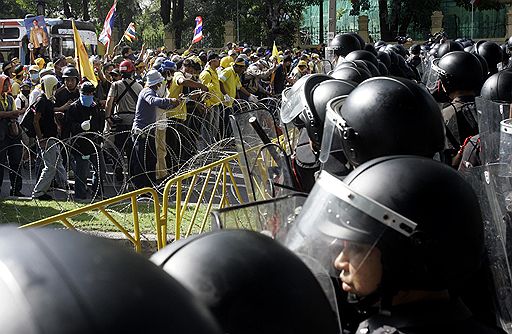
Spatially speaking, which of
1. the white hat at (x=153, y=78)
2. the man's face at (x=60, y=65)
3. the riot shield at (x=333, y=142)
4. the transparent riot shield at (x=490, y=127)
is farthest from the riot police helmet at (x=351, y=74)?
the man's face at (x=60, y=65)

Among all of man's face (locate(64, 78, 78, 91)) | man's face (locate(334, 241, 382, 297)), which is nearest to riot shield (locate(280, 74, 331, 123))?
man's face (locate(334, 241, 382, 297))

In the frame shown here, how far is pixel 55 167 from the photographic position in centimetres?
941

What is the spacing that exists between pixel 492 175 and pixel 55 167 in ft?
21.1

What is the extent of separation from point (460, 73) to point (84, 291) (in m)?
5.87

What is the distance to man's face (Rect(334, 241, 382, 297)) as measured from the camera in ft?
8.36

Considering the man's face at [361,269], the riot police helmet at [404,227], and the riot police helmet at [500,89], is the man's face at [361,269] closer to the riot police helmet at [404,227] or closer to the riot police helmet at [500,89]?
the riot police helmet at [404,227]

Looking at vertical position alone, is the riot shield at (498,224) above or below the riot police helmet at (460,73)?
below

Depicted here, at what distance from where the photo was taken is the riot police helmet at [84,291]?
49.3 inches

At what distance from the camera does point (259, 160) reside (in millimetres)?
5621

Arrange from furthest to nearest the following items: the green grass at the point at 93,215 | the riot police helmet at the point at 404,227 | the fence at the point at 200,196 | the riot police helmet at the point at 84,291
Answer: the green grass at the point at 93,215 < the fence at the point at 200,196 < the riot police helmet at the point at 404,227 < the riot police helmet at the point at 84,291

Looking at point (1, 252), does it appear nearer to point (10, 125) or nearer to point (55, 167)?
point (55, 167)

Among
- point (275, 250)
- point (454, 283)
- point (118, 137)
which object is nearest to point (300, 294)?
point (275, 250)

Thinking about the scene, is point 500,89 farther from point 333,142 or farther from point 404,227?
point 404,227

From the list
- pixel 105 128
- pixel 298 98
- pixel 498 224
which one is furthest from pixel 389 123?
pixel 105 128
